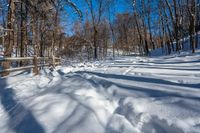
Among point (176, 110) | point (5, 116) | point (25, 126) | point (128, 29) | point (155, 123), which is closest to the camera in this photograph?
point (155, 123)

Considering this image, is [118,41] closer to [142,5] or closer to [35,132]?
[142,5]

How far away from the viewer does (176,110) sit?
98.3 inches

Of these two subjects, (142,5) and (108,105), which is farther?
(142,5)

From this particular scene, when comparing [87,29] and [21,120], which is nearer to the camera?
[21,120]

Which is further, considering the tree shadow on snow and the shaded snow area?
the tree shadow on snow

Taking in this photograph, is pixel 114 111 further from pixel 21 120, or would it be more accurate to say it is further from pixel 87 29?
pixel 87 29

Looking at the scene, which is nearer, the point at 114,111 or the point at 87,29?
the point at 114,111

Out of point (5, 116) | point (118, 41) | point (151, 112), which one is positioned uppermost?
point (118, 41)

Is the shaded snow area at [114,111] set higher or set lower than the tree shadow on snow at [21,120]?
higher

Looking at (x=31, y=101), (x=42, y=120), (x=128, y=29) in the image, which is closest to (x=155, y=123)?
(x=42, y=120)

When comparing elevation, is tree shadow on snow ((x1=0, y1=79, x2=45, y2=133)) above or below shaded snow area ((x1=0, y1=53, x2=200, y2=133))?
below

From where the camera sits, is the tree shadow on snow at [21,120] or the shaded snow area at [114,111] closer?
the shaded snow area at [114,111]

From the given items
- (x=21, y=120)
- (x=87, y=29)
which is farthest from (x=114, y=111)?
(x=87, y=29)

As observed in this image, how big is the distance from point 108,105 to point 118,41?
45.5m
